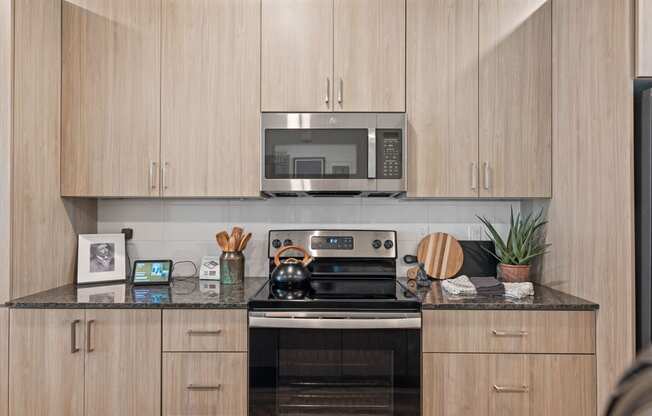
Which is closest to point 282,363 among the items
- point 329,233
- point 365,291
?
point 365,291

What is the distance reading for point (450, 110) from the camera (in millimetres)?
2203

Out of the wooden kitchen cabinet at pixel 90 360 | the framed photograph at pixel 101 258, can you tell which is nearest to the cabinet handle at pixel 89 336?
the wooden kitchen cabinet at pixel 90 360

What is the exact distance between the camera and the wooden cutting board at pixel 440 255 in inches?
96.7

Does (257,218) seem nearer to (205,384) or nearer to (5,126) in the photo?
(205,384)

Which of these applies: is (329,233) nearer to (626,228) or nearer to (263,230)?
(263,230)

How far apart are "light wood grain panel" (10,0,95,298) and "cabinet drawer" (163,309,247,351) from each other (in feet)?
2.23

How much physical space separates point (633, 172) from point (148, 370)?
6.52ft

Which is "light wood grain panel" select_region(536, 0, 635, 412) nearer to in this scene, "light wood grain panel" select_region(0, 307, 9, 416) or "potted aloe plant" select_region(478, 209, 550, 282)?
"potted aloe plant" select_region(478, 209, 550, 282)

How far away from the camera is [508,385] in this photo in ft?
5.98

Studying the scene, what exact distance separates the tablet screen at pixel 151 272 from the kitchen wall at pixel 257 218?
0.71 ft

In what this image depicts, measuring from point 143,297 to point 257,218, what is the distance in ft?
2.59

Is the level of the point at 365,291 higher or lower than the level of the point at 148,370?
higher

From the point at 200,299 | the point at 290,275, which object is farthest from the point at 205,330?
the point at 290,275

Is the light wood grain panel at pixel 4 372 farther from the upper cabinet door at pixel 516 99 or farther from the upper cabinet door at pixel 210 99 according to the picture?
the upper cabinet door at pixel 516 99
